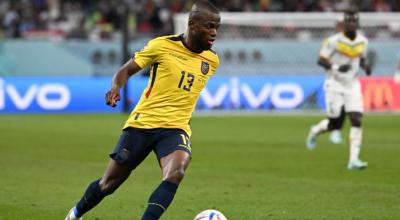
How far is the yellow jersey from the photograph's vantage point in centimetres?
860

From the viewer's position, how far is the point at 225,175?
46.2ft

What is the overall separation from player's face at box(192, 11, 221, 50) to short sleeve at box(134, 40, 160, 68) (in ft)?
1.32

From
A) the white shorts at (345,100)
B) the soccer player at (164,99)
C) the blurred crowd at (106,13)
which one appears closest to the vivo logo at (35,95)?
the blurred crowd at (106,13)

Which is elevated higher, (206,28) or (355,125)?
(206,28)

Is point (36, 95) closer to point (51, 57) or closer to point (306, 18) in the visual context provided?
point (51, 57)

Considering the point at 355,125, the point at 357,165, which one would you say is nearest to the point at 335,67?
the point at 355,125

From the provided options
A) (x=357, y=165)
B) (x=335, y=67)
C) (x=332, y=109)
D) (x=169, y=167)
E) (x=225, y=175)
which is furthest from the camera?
(x=332, y=109)

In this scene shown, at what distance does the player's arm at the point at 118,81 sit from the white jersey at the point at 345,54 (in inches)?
311

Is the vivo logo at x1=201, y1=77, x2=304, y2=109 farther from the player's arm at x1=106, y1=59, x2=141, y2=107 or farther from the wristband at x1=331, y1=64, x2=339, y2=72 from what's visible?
the player's arm at x1=106, y1=59, x2=141, y2=107

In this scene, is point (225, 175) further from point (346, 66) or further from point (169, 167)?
point (169, 167)

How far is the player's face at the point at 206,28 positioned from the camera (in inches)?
333

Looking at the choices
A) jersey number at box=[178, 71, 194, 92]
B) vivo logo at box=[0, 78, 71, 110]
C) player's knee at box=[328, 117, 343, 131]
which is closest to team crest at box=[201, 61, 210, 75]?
jersey number at box=[178, 71, 194, 92]

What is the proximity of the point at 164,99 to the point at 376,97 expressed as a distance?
66.2ft

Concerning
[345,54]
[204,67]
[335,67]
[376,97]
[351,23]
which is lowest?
[376,97]
